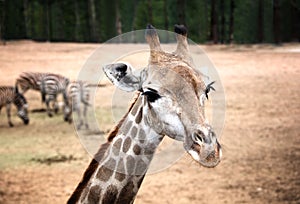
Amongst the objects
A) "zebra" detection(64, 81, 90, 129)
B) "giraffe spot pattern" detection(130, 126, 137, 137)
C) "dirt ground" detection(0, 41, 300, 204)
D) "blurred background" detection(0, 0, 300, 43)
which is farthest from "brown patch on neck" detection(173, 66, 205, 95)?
"blurred background" detection(0, 0, 300, 43)

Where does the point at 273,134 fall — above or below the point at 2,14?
below

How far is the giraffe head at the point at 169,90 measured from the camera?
221 centimetres

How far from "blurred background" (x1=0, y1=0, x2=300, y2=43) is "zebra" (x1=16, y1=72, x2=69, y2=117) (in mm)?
13444

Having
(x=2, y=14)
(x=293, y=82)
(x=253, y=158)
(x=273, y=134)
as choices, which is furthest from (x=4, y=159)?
(x=2, y=14)

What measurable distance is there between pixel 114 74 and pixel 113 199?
66 cm

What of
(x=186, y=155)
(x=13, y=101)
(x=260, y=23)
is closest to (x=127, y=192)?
(x=186, y=155)

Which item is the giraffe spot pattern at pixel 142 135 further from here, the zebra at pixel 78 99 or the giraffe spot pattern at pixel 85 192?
the zebra at pixel 78 99

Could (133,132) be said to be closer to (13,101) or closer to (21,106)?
(21,106)

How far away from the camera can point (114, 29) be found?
2925 cm

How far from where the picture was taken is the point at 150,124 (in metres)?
2.41

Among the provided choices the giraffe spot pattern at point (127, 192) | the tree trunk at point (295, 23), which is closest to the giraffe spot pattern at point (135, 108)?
the giraffe spot pattern at point (127, 192)

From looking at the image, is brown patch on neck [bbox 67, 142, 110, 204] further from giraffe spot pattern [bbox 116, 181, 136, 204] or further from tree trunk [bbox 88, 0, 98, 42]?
tree trunk [bbox 88, 0, 98, 42]

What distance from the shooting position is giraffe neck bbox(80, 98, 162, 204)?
98.9 inches

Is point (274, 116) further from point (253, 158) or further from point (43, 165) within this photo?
point (43, 165)
